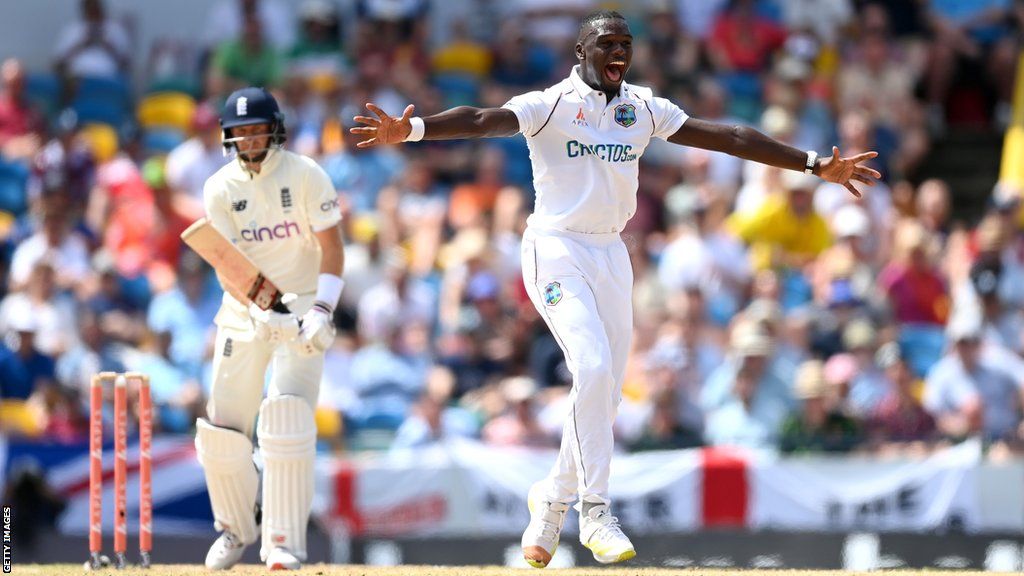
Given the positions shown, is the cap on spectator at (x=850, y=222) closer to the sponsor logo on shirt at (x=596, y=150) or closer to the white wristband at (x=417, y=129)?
the sponsor logo on shirt at (x=596, y=150)

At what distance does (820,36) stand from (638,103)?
311 inches

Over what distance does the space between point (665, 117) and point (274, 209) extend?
1.89m

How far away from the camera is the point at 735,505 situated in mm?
11156

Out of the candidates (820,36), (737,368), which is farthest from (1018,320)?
(820,36)

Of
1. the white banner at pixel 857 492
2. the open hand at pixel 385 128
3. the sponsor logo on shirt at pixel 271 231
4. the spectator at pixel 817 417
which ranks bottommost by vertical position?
the white banner at pixel 857 492

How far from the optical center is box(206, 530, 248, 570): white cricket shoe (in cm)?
838

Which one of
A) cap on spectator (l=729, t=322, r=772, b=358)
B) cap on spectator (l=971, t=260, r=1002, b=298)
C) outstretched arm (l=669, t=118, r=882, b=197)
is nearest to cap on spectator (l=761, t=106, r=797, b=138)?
cap on spectator (l=971, t=260, r=1002, b=298)

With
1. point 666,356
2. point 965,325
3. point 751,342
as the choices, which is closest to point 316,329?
→ point 666,356

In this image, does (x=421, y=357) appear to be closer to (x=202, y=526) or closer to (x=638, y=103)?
(x=202, y=526)

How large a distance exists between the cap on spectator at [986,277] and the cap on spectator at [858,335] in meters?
0.87

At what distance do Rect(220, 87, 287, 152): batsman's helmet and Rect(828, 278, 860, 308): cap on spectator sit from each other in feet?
17.6

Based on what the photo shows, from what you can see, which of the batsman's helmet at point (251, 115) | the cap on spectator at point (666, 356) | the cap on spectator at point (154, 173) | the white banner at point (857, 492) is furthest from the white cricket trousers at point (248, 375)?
the cap on spectator at point (154, 173)

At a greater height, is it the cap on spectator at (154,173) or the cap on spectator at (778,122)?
the cap on spectator at (778,122)

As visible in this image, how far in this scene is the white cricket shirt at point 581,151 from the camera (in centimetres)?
761
